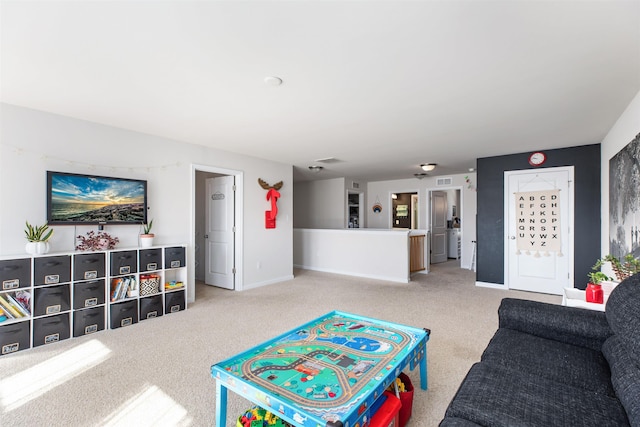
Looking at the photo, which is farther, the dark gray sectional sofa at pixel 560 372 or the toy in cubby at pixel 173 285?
the toy in cubby at pixel 173 285

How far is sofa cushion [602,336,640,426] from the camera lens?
1.11 metres

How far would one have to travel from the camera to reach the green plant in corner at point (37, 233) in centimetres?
295

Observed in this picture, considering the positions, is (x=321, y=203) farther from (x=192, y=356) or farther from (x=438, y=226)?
(x=192, y=356)

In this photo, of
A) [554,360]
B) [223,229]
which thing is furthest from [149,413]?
[223,229]

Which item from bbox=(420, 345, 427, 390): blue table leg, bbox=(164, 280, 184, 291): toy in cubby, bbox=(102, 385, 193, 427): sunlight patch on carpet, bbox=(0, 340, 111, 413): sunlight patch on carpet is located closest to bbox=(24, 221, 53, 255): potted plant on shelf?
bbox=(0, 340, 111, 413): sunlight patch on carpet

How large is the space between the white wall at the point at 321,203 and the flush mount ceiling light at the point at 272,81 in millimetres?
5793

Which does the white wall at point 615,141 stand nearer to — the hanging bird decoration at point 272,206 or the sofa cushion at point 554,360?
the sofa cushion at point 554,360

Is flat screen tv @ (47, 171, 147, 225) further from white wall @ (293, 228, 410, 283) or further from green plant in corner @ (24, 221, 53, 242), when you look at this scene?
white wall @ (293, 228, 410, 283)

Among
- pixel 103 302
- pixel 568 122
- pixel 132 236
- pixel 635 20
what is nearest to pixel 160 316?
pixel 103 302

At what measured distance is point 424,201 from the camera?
8.29 meters

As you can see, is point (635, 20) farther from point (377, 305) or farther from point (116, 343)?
point (116, 343)

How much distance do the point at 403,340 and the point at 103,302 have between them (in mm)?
3271

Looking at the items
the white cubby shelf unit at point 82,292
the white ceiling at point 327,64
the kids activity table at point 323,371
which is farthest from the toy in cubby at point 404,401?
the white cubby shelf unit at point 82,292

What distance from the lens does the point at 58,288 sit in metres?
3.00
